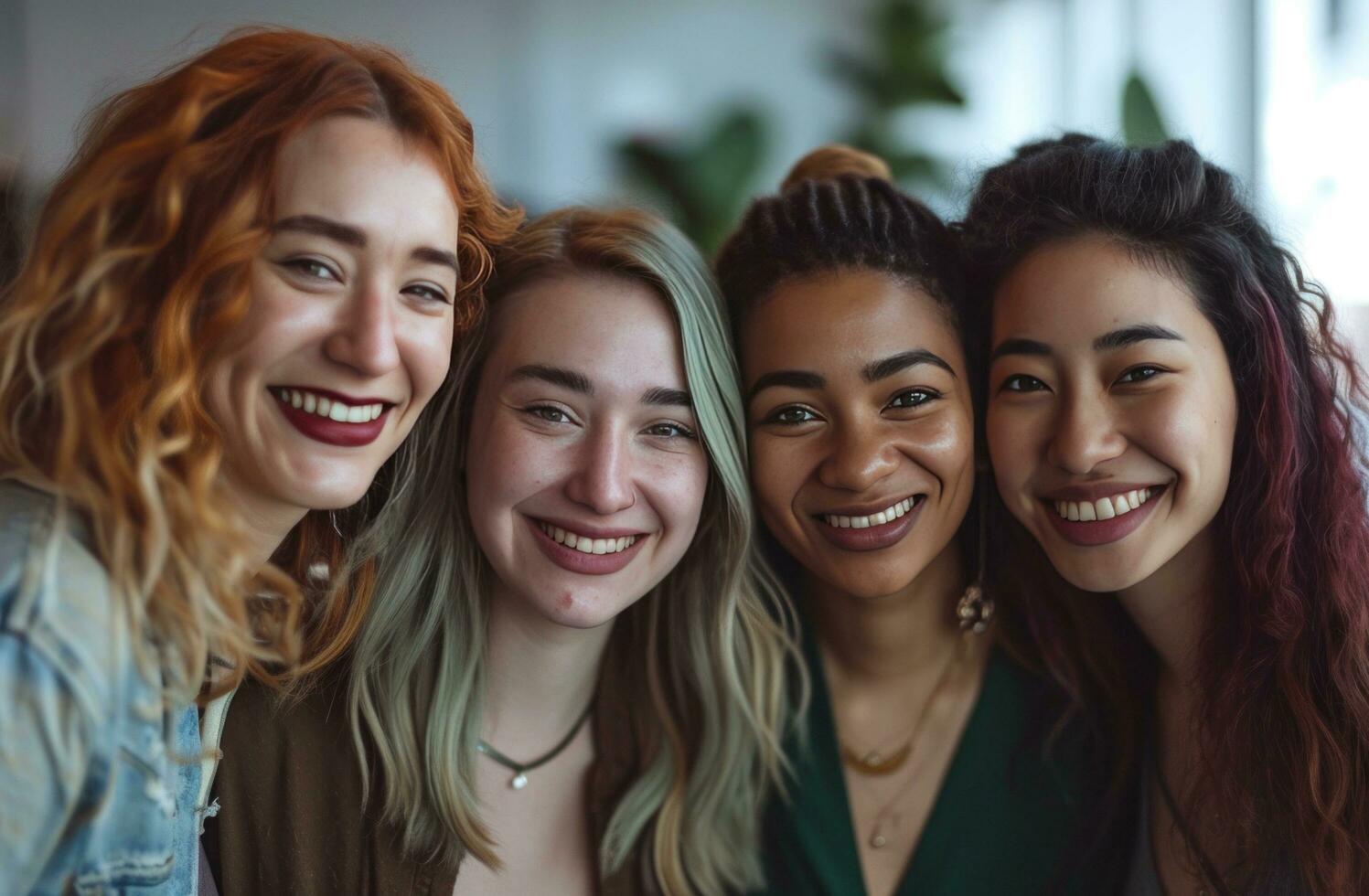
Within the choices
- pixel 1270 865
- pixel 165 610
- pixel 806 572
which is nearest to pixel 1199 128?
pixel 806 572

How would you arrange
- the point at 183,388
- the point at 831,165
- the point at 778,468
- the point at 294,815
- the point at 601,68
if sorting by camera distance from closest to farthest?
the point at 183,388, the point at 294,815, the point at 778,468, the point at 831,165, the point at 601,68

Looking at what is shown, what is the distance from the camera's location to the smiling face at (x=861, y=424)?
1.84 m

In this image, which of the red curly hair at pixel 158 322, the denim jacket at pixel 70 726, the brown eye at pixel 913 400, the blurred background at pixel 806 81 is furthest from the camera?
the blurred background at pixel 806 81

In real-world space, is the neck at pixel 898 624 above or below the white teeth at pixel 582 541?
below

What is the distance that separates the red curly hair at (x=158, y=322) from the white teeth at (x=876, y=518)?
2.76ft

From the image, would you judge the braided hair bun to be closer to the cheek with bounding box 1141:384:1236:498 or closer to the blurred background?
the cheek with bounding box 1141:384:1236:498

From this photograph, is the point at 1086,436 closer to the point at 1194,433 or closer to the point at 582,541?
the point at 1194,433

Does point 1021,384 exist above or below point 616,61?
→ below

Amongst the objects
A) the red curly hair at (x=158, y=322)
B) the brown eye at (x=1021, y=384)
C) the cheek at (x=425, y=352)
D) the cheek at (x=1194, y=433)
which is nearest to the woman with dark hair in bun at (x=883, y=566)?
the brown eye at (x=1021, y=384)

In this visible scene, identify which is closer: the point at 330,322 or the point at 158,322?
the point at 158,322

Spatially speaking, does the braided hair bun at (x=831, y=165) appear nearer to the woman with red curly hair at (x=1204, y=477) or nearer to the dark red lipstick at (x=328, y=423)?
the woman with red curly hair at (x=1204, y=477)

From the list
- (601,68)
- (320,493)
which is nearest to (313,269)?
(320,493)

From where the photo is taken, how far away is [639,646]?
6.86 ft

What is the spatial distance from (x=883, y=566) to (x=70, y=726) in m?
1.15
